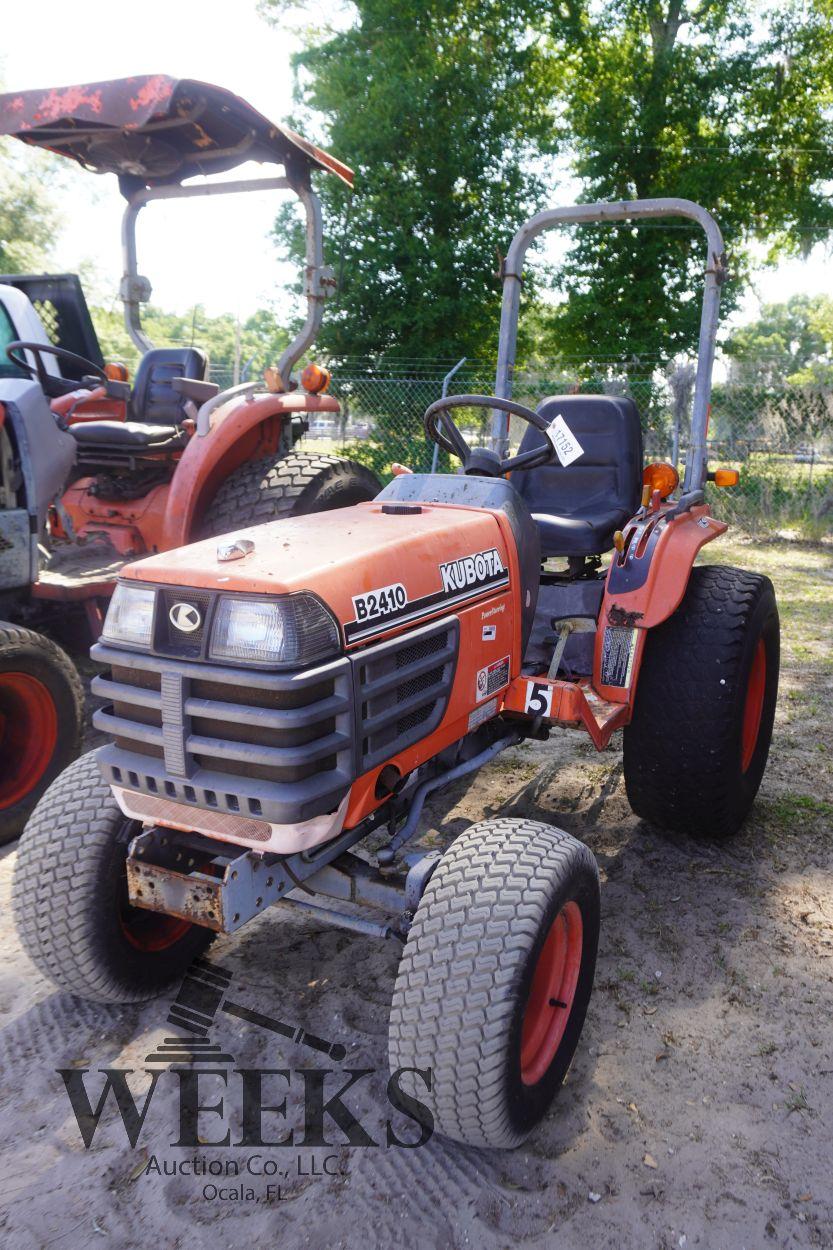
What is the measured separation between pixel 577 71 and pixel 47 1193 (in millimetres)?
19059

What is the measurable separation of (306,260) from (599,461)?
168 cm

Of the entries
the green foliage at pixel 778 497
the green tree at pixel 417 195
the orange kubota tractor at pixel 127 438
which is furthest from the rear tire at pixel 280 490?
the green tree at pixel 417 195

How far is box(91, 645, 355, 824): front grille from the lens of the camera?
68.3 inches

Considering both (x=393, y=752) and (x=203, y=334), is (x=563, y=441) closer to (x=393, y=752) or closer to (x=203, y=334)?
(x=393, y=752)

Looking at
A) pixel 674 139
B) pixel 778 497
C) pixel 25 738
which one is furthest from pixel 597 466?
pixel 674 139

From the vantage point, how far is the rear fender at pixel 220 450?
3896 millimetres

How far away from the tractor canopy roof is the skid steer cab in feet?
6.01

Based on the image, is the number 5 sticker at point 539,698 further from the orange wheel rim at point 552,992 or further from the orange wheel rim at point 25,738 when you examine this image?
the orange wheel rim at point 25,738

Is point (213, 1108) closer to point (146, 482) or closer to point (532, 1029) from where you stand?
point (532, 1029)

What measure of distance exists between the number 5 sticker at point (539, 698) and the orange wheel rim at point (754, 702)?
113 centimetres

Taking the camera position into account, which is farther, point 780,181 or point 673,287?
point 780,181

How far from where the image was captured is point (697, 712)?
9.64 ft

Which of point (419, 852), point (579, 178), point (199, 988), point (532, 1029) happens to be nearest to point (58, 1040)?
point (199, 988)

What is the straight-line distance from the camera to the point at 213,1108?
201cm
